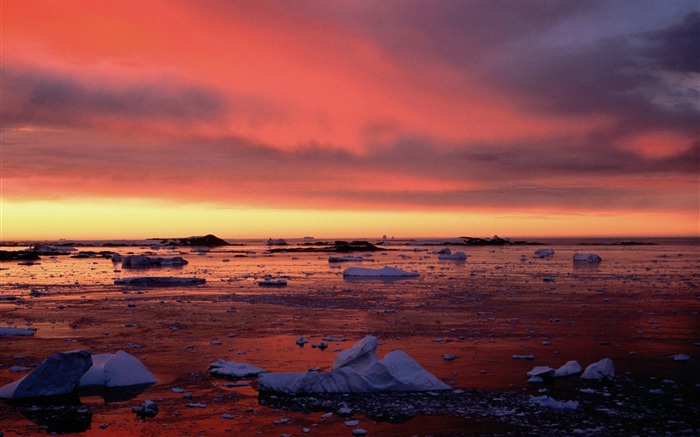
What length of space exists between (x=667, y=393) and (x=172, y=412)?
653cm

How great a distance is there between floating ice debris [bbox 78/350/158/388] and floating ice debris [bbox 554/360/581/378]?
604 centimetres

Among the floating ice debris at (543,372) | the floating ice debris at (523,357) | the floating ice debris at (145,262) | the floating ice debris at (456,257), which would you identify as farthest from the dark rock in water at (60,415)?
the floating ice debris at (456,257)

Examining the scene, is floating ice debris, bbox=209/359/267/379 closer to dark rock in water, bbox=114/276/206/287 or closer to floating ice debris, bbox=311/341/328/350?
floating ice debris, bbox=311/341/328/350

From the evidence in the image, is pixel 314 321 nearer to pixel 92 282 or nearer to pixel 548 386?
pixel 548 386

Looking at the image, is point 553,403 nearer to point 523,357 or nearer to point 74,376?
point 523,357

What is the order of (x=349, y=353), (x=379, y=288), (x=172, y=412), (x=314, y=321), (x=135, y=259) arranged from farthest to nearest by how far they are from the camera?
(x=135, y=259) < (x=379, y=288) < (x=314, y=321) < (x=349, y=353) < (x=172, y=412)

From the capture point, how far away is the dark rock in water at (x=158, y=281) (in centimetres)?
2712

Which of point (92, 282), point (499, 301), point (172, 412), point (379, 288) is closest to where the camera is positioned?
point (172, 412)

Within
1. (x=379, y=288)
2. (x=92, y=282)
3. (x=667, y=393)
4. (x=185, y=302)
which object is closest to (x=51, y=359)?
(x=667, y=393)

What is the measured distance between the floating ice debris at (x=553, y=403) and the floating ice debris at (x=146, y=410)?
4770 millimetres

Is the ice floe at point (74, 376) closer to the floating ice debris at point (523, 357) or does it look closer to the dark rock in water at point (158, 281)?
the floating ice debris at point (523, 357)

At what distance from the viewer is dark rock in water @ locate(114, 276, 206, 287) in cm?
2712

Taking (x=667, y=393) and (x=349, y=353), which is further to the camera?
(x=349, y=353)

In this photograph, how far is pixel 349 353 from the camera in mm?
9242
